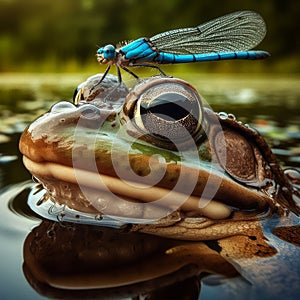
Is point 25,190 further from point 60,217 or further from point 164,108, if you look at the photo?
point 164,108

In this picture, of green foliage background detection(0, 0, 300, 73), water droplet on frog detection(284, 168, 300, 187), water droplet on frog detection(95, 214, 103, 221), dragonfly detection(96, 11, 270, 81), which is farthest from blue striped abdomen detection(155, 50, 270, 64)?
green foliage background detection(0, 0, 300, 73)

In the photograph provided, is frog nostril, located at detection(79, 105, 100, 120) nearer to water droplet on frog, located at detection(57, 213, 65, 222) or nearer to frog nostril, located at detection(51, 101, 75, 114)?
frog nostril, located at detection(51, 101, 75, 114)

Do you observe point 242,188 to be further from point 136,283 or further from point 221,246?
point 136,283

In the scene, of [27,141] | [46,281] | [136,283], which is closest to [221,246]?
[136,283]

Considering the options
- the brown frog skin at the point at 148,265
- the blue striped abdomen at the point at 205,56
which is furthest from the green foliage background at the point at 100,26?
the brown frog skin at the point at 148,265

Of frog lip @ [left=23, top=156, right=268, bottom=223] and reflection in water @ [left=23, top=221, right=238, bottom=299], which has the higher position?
frog lip @ [left=23, top=156, right=268, bottom=223]

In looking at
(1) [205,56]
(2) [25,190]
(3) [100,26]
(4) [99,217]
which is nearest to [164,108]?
(4) [99,217]

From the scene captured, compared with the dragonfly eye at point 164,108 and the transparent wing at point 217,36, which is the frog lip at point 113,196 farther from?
the transparent wing at point 217,36
